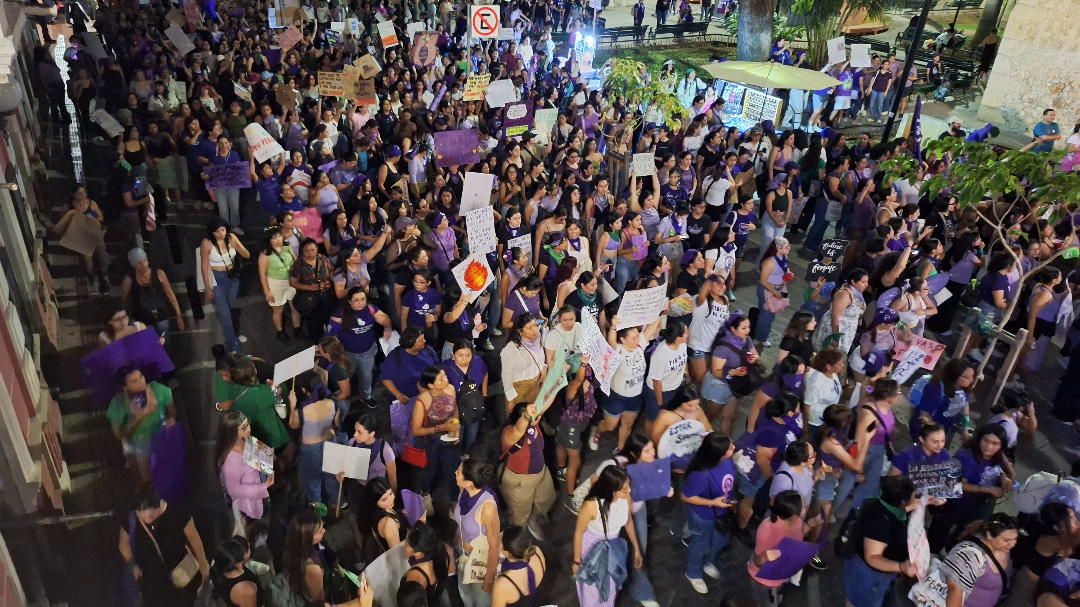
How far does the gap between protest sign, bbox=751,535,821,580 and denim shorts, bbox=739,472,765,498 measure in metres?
0.89

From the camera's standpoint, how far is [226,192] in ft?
36.2

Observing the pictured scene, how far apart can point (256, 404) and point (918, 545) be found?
4.74m

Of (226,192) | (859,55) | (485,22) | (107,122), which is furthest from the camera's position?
(859,55)

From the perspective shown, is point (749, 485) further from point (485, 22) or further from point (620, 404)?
point (485, 22)

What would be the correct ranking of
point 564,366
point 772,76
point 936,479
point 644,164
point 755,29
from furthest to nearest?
point 755,29, point 772,76, point 644,164, point 564,366, point 936,479

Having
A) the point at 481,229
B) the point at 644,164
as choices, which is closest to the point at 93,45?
the point at 481,229

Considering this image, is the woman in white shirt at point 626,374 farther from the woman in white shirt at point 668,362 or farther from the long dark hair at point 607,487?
the long dark hair at point 607,487

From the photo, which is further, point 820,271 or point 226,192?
point 226,192

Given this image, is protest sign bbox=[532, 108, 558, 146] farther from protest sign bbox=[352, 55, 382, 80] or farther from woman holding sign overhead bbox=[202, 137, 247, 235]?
woman holding sign overhead bbox=[202, 137, 247, 235]

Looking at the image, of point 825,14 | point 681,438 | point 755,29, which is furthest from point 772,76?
point 681,438

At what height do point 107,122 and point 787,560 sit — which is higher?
point 107,122

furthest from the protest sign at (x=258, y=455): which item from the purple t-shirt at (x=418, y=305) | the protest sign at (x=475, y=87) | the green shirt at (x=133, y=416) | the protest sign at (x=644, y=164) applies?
the protest sign at (x=475, y=87)

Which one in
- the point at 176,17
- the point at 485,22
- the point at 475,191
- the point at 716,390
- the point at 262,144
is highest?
the point at 485,22

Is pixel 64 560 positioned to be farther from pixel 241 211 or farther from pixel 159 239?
pixel 241 211
